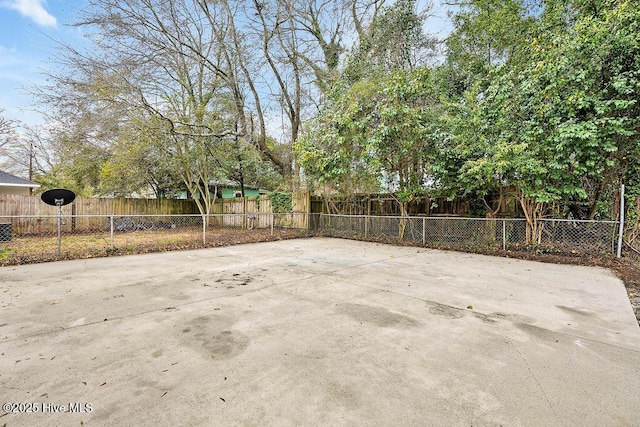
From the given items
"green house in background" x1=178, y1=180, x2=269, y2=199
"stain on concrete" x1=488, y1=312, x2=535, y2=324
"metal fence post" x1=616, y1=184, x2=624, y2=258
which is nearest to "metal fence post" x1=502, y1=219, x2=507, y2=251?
"metal fence post" x1=616, y1=184, x2=624, y2=258

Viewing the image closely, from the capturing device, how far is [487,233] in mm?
8195

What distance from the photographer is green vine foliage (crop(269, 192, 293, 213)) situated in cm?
1296

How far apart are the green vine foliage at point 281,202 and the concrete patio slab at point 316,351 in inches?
324

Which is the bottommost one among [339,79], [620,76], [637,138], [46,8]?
[637,138]

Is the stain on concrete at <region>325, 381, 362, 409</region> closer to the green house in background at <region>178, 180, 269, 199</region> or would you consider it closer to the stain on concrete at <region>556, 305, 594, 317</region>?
the stain on concrete at <region>556, 305, 594, 317</region>

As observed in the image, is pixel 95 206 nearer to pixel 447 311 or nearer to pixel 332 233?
pixel 332 233

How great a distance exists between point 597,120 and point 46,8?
45.2 feet

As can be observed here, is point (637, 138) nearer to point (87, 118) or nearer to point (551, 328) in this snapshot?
point (551, 328)

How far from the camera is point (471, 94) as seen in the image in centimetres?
771

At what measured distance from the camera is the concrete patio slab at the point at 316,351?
5.68ft

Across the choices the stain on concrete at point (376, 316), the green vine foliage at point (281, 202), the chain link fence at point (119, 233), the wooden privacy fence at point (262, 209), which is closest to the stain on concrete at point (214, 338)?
the stain on concrete at point (376, 316)

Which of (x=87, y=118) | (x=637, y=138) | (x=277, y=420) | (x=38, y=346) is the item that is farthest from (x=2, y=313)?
(x=637, y=138)

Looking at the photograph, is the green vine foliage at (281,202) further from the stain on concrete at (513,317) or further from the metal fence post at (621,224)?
the stain on concrete at (513,317)

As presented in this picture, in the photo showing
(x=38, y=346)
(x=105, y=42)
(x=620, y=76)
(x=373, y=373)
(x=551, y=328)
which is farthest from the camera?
(x=105, y=42)
